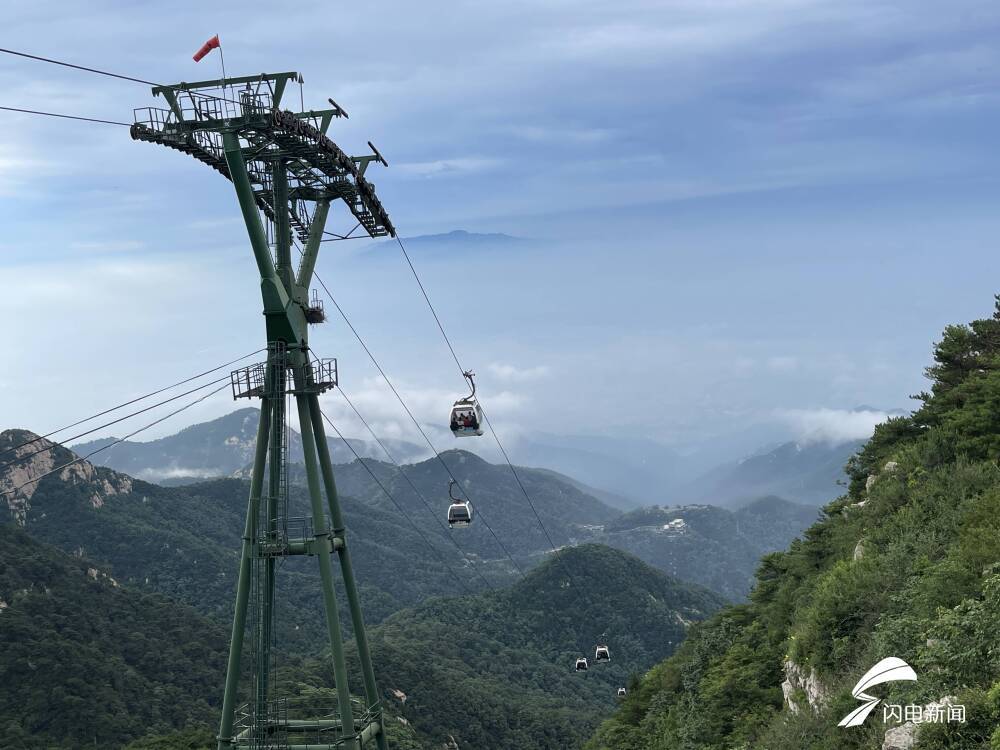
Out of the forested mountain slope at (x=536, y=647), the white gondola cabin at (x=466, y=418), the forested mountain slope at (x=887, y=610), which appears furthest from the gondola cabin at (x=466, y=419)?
the forested mountain slope at (x=536, y=647)

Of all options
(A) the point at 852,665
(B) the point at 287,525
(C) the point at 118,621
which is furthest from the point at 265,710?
(C) the point at 118,621

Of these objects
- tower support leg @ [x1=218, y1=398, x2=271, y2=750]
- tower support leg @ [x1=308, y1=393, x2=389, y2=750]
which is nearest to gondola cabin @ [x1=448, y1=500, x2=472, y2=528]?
tower support leg @ [x1=308, y1=393, x2=389, y2=750]

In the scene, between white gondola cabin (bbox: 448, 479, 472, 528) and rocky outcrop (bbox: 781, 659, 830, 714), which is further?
white gondola cabin (bbox: 448, 479, 472, 528)

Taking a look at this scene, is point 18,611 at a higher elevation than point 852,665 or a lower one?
lower

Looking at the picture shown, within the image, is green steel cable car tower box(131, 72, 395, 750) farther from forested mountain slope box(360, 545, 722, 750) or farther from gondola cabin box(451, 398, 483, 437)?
forested mountain slope box(360, 545, 722, 750)

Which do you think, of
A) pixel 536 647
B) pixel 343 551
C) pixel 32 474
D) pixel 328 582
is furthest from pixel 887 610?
pixel 32 474

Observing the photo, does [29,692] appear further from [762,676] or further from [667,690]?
[762,676]

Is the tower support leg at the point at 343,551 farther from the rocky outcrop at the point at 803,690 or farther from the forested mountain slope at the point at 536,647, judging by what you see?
the forested mountain slope at the point at 536,647
